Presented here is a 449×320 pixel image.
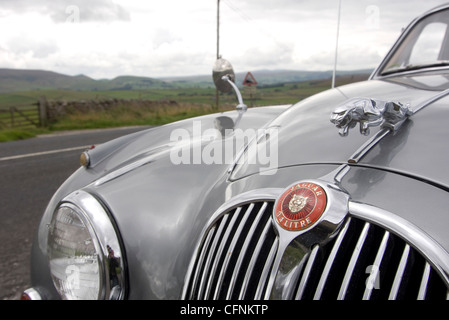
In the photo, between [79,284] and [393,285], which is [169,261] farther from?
[393,285]

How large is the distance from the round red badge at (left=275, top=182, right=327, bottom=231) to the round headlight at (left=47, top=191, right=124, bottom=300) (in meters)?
0.69

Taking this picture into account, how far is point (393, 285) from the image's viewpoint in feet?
2.71

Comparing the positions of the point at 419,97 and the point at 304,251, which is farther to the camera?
the point at 419,97

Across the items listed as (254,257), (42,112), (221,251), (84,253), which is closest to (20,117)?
(42,112)

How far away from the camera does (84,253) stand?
4.61ft

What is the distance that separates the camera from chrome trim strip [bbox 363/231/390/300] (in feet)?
2.77

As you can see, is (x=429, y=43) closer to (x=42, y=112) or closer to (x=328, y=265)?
(x=328, y=265)

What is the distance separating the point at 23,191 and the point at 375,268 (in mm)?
5036

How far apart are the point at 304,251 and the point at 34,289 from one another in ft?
4.12

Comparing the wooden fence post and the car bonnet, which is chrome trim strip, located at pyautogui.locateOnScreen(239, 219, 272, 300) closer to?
the car bonnet

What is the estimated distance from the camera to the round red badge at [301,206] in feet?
3.05

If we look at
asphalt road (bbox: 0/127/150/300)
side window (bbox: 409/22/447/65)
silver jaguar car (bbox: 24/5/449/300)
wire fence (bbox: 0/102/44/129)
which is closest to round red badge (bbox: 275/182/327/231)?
silver jaguar car (bbox: 24/5/449/300)
